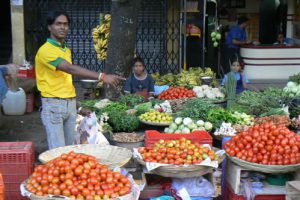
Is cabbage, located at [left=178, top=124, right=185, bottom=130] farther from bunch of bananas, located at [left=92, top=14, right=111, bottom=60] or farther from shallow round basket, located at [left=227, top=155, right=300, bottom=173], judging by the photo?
bunch of bananas, located at [left=92, top=14, right=111, bottom=60]

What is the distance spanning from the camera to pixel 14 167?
4.14 meters

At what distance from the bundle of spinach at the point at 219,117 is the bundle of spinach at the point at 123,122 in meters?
0.91

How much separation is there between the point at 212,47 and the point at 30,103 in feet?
17.6

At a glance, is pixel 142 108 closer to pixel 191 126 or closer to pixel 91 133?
pixel 191 126

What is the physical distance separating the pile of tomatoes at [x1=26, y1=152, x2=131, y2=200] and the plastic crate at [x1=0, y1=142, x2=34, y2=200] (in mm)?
359

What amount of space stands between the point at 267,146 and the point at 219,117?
5.33ft

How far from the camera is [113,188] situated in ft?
12.1

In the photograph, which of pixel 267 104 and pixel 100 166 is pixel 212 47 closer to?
pixel 267 104

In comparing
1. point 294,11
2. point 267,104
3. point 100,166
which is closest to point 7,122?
point 267,104

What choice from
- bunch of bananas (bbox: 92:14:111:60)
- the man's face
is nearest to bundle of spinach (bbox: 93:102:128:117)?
the man's face

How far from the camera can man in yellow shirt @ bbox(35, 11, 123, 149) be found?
4468 mm

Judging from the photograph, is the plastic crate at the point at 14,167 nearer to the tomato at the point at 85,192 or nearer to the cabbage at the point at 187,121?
the tomato at the point at 85,192

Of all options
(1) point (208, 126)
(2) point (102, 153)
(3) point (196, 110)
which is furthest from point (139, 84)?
(2) point (102, 153)

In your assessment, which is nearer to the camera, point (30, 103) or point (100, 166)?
point (100, 166)
